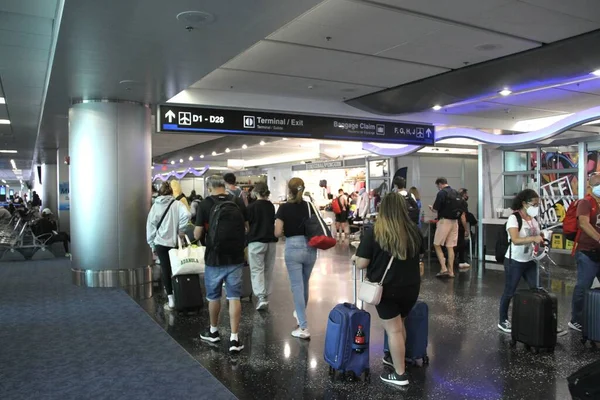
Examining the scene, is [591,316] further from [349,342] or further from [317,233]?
[317,233]

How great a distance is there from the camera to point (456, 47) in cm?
632

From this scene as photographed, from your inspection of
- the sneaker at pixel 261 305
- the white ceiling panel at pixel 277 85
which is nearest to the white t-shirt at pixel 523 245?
the sneaker at pixel 261 305

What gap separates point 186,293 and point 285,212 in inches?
80.3

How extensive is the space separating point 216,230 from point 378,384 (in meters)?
1.93

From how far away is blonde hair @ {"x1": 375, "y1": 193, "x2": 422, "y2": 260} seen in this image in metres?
3.74

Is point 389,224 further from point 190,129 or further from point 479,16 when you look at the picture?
point 190,129

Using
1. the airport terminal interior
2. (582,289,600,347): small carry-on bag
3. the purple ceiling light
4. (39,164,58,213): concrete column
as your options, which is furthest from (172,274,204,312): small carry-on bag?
the purple ceiling light

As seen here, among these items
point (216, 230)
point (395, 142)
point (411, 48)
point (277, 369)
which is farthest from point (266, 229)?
point (395, 142)

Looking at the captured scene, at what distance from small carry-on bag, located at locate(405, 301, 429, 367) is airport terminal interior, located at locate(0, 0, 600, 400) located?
2cm

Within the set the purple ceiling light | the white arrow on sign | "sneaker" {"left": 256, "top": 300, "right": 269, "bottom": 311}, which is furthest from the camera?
the purple ceiling light

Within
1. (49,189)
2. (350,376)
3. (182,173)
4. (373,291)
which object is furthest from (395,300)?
(182,173)

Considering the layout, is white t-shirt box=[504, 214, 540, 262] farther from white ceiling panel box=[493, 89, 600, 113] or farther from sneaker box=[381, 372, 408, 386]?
white ceiling panel box=[493, 89, 600, 113]

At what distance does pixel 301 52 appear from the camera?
21.3 feet

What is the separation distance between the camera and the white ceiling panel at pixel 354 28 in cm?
507
